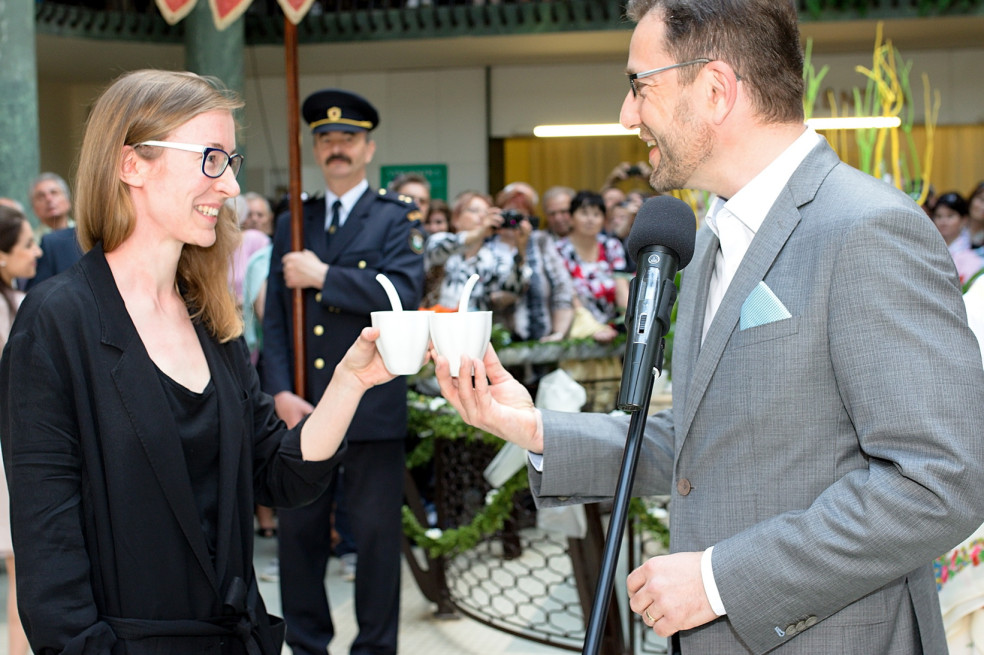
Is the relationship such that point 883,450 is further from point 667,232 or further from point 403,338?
point 403,338

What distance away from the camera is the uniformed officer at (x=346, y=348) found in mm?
3205

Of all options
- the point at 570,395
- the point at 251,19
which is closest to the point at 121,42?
the point at 251,19

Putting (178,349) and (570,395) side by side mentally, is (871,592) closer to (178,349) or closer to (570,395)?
(178,349)

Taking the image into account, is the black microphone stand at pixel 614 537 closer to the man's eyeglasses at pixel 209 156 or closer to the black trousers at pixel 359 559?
the man's eyeglasses at pixel 209 156

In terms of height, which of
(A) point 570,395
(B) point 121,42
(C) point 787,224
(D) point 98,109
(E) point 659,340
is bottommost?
(A) point 570,395

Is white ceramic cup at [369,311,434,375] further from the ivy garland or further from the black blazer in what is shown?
the ivy garland

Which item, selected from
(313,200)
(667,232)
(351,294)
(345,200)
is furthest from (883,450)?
(313,200)

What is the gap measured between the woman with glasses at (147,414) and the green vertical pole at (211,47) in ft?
29.0

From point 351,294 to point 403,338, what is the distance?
1711 millimetres

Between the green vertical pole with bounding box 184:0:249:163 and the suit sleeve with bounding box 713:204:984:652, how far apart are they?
9.66 metres

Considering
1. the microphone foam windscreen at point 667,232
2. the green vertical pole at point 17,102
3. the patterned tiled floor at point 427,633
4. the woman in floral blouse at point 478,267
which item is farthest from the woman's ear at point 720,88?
the green vertical pole at point 17,102

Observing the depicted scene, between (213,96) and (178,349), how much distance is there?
0.46 metres

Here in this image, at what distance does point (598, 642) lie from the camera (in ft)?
3.48

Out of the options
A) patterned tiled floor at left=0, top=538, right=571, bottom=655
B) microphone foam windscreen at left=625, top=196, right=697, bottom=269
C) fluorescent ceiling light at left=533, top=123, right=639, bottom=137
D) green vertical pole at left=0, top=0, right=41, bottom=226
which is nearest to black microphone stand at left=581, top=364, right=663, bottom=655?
microphone foam windscreen at left=625, top=196, right=697, bottom=269
